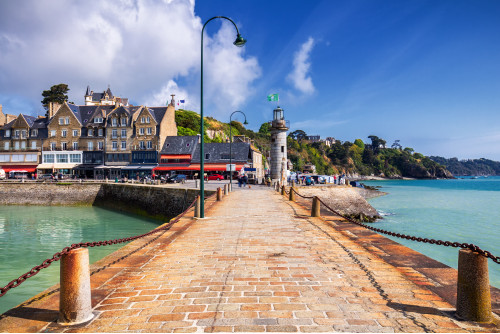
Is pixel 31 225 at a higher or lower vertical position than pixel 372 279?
lower

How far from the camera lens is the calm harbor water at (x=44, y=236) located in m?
9.74

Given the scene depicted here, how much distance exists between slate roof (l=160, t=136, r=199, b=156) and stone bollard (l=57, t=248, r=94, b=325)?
1679 inches

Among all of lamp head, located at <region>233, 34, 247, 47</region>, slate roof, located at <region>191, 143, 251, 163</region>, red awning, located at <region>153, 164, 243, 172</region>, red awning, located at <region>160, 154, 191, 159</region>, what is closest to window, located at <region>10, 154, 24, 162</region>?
red awning, located at <region>153, 164, 243, 172</region>

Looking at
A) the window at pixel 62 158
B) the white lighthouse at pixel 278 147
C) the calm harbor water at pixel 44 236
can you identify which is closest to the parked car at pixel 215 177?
the white lighthouse at pixel 278 147

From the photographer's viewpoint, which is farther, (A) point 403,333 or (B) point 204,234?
(B) point 204,234

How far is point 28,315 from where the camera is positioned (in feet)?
10.9

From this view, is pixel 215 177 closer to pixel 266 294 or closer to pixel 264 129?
pixel 266 294

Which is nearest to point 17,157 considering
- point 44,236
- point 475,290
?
point 44,236

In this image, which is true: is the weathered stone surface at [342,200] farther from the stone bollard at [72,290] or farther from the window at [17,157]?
the window at [17,157]

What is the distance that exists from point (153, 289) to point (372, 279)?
3164 millimetres

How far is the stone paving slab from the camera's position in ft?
10.1

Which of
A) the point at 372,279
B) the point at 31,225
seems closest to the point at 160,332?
the point at 372,279

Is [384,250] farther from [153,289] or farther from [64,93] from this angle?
[64,93]

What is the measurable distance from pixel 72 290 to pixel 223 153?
41837 mm
